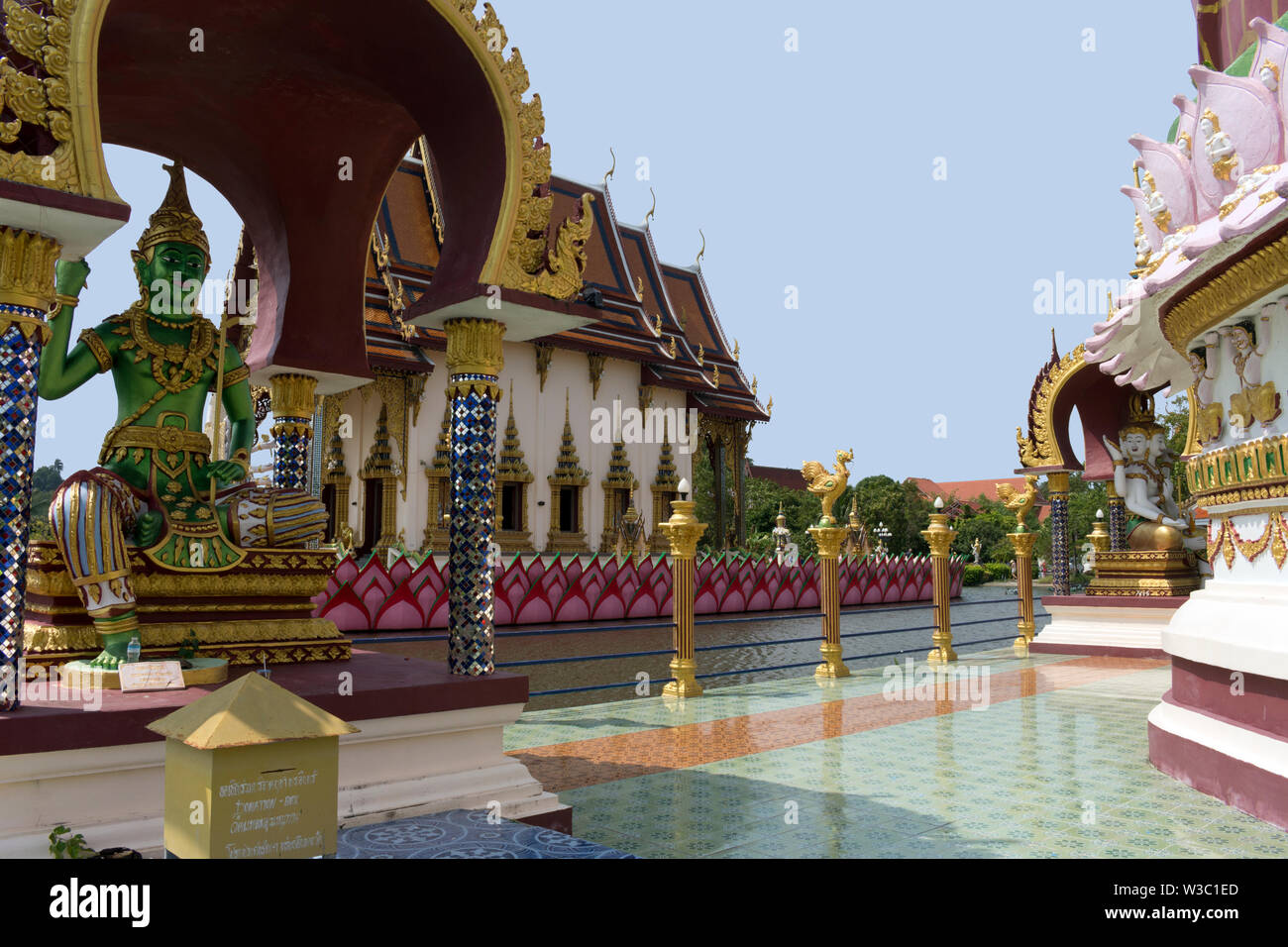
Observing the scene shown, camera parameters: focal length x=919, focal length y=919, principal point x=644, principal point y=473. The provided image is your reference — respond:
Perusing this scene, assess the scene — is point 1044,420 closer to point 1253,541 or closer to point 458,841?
point 1253,541

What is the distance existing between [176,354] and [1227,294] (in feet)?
17.1

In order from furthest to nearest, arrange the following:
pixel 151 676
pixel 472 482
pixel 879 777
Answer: pixel 879 777 < pixel 472 482 < pixel 151 676

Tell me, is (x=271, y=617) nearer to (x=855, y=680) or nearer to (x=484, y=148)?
(x=484, y=148)

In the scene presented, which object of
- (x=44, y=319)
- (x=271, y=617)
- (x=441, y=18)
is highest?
(x=441, y=18)

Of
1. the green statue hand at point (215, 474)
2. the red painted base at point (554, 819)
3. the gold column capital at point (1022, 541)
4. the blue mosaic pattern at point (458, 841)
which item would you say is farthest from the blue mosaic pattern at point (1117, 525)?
the green statue hand at point (215, 474)

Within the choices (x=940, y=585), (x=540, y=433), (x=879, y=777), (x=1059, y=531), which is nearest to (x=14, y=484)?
(x=879, y=777)

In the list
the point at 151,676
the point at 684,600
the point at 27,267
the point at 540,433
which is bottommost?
the point at 684,600

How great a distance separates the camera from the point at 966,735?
638 cm

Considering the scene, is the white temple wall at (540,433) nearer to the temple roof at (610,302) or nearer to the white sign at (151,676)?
the temple roof at (610,302)

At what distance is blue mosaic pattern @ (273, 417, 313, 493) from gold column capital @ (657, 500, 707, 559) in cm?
314

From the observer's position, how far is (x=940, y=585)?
1068 centimetres

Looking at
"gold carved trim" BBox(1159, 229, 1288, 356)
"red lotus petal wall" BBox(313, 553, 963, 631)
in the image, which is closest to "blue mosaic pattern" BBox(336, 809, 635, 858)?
"gold carved trim" BBox(1159, 229, 1288, 356)
